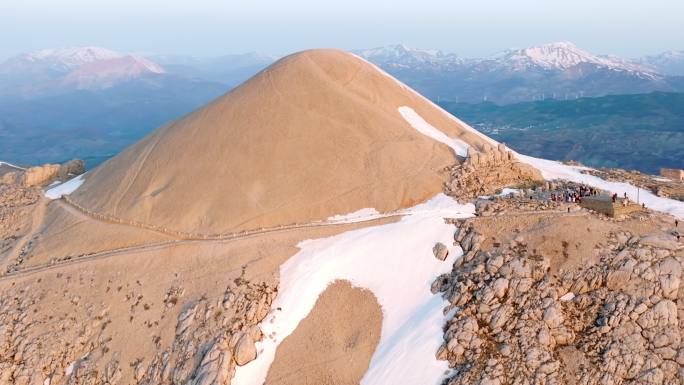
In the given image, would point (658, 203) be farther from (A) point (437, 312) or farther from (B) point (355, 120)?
(B) point (355, 120)

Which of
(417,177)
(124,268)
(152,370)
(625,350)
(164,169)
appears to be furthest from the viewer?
(164,169)

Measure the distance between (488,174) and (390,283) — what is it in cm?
1320

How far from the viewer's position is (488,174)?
39750 millimetres

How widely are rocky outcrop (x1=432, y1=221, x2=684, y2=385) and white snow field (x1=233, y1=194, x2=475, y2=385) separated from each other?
1225 millimetres

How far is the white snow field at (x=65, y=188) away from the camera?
48.8 m

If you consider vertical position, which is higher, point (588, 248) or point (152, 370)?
point (588, 248)

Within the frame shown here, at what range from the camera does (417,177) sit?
39156 mm

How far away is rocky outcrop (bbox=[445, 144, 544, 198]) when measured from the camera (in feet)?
124

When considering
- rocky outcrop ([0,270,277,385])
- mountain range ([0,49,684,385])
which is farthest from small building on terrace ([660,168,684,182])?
rocky outcrop ([0,270,277,385])

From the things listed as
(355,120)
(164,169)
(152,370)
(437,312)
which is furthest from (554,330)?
(164,169)

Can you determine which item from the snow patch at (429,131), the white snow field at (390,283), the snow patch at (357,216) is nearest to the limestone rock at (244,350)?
the white snow field at (390,283)

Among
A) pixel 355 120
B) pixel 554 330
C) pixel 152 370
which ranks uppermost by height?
pixel 355 120

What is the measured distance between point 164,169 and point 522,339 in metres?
30.2

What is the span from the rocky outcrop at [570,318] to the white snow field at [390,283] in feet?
4.02
